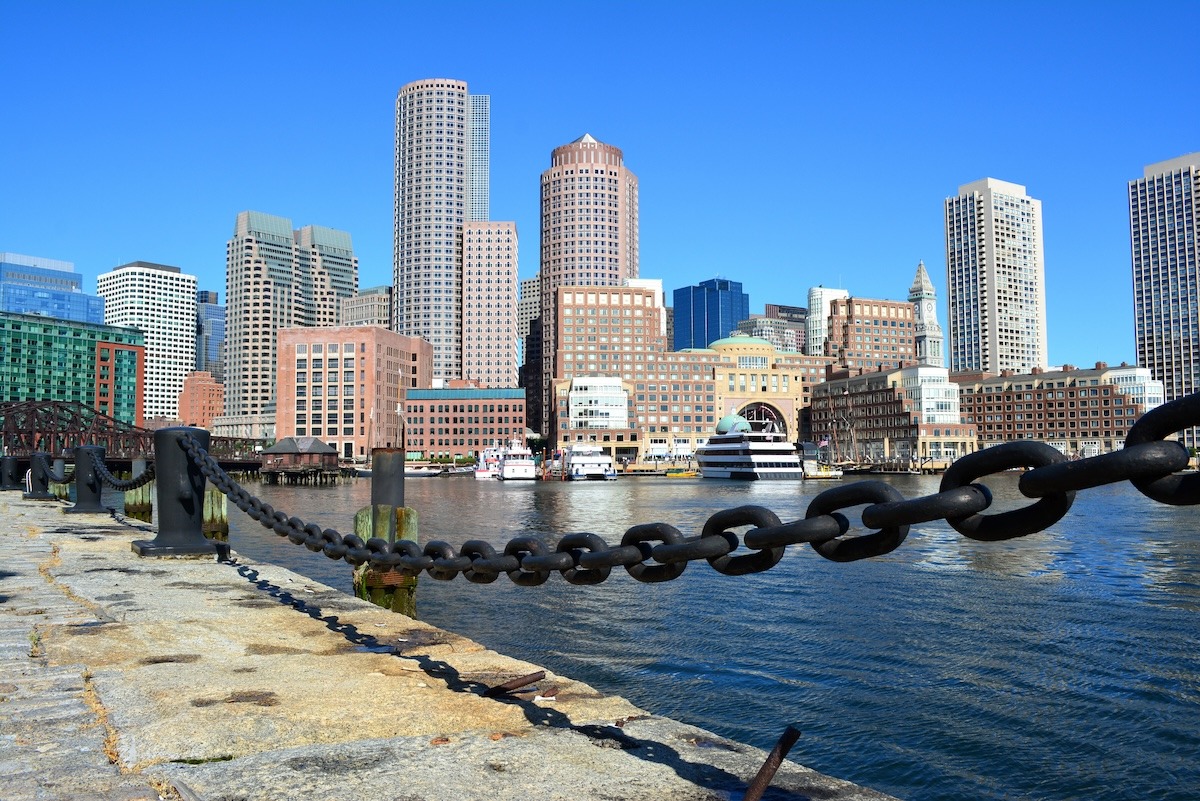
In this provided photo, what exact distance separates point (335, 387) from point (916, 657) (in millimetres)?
190924

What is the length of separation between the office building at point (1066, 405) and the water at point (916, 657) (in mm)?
144500

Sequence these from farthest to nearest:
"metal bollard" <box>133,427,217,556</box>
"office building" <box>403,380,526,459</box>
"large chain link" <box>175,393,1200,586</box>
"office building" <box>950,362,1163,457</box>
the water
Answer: "office building" <box>403,380,526,459</box> → "office building" <box>950,362,1163,457</box> → "metal bollard" <box>133,427,217,556</box> → the water → "large chain link" <box>175,393,1200,586</box>

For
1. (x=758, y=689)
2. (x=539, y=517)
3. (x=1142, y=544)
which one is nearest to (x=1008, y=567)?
(x=1142, y=544)

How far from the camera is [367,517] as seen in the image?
12484mm

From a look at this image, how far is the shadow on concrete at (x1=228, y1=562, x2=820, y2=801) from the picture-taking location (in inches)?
156

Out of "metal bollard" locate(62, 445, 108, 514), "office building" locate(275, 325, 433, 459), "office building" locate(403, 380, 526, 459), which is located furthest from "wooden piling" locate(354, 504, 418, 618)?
"office building" locate(275, 325, 433, 459)

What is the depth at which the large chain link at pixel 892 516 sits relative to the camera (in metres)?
2.32

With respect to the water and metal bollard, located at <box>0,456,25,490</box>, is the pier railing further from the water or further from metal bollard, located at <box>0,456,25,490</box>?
metal bollard, located at <box>0,456,25,490</box>

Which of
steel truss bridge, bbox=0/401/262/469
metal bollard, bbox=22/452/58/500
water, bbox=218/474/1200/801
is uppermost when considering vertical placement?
steel truss bridge, bbox=0/401/262/469

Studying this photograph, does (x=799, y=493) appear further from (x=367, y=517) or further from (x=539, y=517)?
(x=367, y=517)

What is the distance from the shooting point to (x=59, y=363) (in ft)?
627

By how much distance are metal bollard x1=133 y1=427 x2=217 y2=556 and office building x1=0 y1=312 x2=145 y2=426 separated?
191049mm

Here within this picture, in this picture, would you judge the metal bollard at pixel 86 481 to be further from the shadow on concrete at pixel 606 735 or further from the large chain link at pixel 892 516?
the large chain link at pixel 892 516

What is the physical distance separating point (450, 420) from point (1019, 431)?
111m
